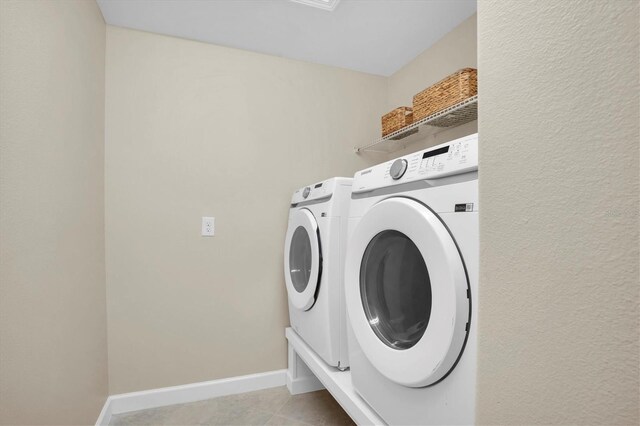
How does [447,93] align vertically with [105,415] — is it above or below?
above

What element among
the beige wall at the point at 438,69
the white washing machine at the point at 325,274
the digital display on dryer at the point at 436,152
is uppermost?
the beige wall at the point at 438,69

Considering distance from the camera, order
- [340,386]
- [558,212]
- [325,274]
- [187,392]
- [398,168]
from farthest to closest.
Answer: [187,392], [325,274], [340,386], [398,168], [558,212]

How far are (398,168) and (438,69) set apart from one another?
4.50 ft

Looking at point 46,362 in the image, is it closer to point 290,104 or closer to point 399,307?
point 399,307

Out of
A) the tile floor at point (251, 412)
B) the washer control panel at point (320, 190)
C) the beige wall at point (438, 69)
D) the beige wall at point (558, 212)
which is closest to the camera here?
the beige wall at point (558, 212)

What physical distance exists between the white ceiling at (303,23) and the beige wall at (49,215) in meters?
0.32

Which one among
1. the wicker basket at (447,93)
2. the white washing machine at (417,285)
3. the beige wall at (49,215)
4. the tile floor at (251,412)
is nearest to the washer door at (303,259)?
the white washing machine at (417,285)

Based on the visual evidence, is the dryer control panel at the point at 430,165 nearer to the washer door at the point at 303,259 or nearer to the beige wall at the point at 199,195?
the washer door at the point at 303,259

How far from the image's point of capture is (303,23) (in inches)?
75.5

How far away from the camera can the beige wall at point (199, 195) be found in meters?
1.91

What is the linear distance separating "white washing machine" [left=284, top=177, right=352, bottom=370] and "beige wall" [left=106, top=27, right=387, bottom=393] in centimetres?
47

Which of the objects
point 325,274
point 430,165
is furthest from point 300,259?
point 430,165

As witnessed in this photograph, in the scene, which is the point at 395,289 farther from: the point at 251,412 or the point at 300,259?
the point at 251,412

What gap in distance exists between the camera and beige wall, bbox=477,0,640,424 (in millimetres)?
335
